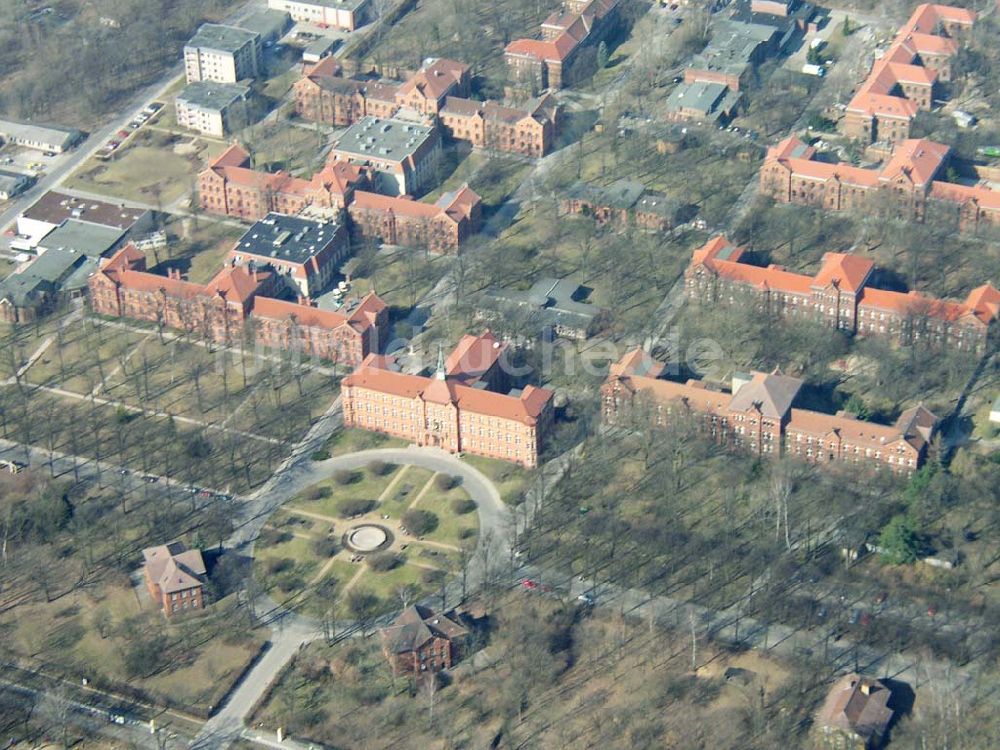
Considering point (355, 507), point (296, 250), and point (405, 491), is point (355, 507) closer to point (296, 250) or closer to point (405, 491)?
point (405, 491)

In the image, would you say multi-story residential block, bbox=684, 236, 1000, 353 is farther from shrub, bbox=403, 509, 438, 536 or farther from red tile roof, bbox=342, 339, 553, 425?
shrub, bbox=403, 509, 438, 536

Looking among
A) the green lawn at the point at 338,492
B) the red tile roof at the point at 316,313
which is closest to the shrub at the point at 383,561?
the green lawn at the point at 338,492

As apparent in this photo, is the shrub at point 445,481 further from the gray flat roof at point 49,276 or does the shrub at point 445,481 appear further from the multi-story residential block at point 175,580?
the gray flat roof at point 49,276

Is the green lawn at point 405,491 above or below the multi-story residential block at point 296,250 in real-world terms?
below

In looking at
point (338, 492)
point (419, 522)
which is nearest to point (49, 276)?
point (338, 492)

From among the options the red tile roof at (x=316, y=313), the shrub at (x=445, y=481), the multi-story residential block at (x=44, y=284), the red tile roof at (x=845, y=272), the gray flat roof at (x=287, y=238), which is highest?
the red tile roof at (x=845, y=272)

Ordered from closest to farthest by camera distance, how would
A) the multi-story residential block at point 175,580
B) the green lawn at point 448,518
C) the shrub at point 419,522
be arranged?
the multi-story residential block at point 175,580 < the green lawn at point 448,518 < the shrub at point 419,522

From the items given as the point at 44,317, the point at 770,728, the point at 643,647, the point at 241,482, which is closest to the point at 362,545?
the point at 241,482

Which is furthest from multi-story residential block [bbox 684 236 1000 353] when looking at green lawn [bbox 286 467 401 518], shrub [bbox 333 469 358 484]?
shrub [bbox 333 469 358 484]
